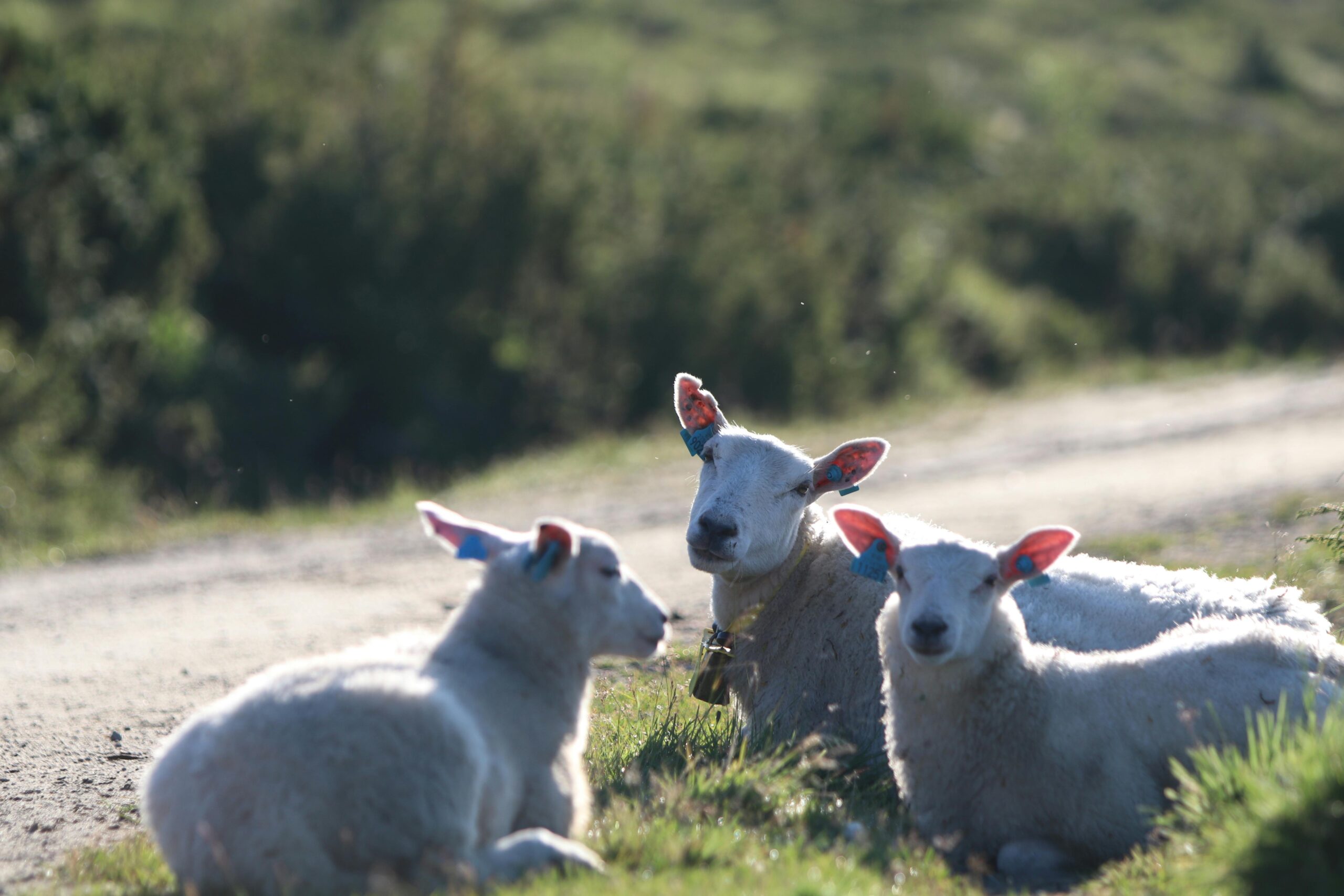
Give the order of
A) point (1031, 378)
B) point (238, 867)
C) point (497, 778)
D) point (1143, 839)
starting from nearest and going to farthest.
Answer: point (238, 867)
point (497, 778)
point (1143, 839)
point (1031, 378)

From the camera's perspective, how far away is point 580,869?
4.24 meters

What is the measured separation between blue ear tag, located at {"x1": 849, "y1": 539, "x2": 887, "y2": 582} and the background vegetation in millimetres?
10102

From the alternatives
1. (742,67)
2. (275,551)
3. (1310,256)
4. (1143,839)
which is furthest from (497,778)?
(742,67)

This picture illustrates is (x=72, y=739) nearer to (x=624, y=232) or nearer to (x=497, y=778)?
(x=497, y=778)

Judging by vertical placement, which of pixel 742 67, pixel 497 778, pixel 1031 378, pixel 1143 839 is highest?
pixel 742 67

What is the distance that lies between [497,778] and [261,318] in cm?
1728

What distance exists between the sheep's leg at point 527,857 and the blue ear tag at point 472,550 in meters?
0.92

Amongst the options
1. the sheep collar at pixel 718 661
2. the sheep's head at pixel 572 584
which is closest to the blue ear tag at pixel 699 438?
the sheep collar at pixel 718 661

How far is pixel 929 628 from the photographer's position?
5.03 m

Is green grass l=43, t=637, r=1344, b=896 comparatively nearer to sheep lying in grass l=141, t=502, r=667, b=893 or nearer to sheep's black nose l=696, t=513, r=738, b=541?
sheep lying in grass l=141, t=502, r=667, b=893

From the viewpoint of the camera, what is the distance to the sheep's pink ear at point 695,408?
23.0ft

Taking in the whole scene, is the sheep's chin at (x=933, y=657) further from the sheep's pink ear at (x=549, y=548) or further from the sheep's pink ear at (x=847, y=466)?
the sheep's pink ear at (x=847, y=466)

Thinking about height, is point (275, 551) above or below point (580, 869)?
below

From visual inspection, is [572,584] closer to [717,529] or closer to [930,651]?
[930,651]
